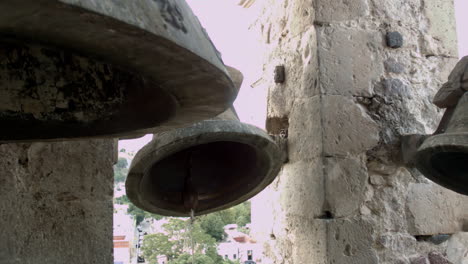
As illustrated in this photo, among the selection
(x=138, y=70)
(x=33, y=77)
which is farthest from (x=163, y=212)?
(x=138, y=70)

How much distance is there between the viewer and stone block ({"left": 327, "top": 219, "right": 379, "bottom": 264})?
2.33 metres

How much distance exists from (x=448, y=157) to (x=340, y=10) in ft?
3.52

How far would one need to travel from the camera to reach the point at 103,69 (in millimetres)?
782

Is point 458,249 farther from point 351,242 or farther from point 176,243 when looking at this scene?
point 176,243

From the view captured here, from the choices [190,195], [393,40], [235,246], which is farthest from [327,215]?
[235,246]

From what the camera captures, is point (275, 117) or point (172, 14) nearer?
point (172, 14)

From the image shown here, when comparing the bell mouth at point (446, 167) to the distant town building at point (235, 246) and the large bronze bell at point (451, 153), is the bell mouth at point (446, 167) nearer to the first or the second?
the large bronze bell at point (451, 153)

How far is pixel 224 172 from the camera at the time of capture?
6.23ft

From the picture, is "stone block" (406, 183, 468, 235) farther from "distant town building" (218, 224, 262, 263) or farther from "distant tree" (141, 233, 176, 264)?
"distant town building" (218, 224, 262, 263)

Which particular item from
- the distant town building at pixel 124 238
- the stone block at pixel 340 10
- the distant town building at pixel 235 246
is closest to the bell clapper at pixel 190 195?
the stone block at pixel 340 10

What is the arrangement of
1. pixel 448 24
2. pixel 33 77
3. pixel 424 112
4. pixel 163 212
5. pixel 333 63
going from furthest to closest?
pixel 448 24, pixel 424 112, pixel 333 63, pixel 163 212, pixel 33 77

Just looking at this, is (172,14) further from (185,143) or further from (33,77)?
(185,143)

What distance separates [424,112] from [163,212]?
1.68 m

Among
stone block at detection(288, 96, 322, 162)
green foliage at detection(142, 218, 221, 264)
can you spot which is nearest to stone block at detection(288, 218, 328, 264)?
stone block at detection(288, 96, 322, 162)
